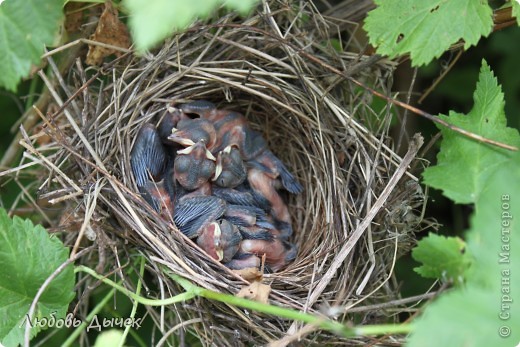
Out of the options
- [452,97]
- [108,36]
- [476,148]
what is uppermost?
[108,36]

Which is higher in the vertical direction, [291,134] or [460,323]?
[460,323]

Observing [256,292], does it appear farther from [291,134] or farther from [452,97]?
[452,97]

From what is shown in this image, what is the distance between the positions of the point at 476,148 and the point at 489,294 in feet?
1.52

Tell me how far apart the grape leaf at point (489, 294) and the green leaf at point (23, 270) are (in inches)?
32.1

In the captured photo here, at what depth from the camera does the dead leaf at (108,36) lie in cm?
167

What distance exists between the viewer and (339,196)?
1.73m

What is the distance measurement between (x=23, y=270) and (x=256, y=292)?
1.75 ft

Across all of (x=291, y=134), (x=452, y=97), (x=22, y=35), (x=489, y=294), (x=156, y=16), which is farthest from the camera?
(x=452, y=97)

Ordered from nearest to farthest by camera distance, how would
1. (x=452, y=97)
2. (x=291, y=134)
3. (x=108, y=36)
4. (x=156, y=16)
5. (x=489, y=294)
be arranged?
(x=156, y=16)
(x=489, y=294)
(x=108, y=36)
(x=291, y=134)
(x=452, y=97)

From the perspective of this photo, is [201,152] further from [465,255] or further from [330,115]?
[465,255]

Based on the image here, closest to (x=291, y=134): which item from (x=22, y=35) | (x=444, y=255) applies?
(x=444, y=255)

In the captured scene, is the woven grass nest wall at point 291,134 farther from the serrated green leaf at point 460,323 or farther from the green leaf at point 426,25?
the serrated green leaf at point 460,323

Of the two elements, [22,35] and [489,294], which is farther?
[22,35]

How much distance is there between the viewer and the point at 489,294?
1007mm
